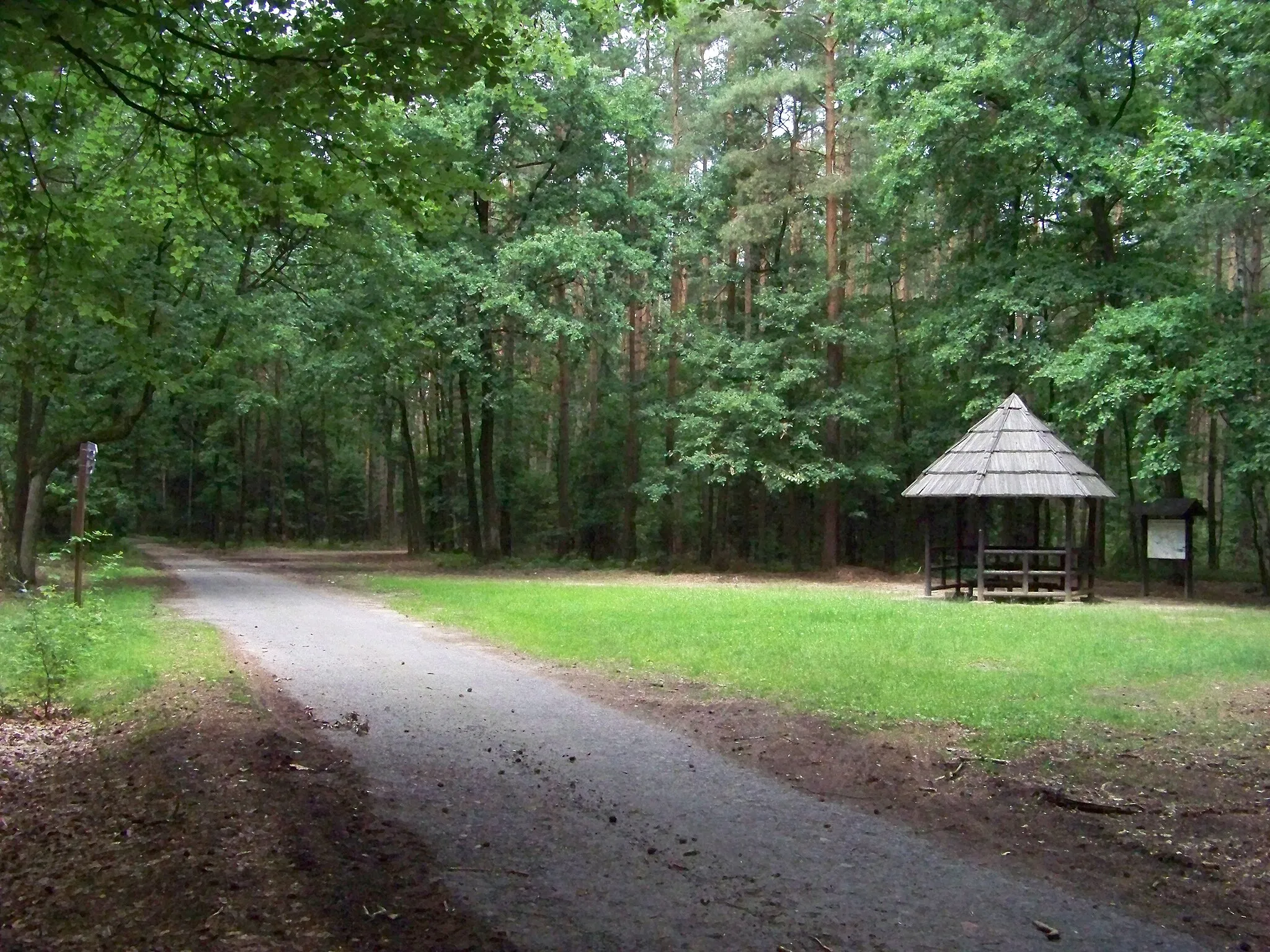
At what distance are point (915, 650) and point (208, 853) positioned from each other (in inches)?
361

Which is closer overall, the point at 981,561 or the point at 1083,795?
the point at 1083,795

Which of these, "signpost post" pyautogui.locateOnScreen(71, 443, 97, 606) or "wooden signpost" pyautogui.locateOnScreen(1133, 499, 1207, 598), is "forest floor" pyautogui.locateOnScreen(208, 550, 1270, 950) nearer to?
"signpost post" pyautogui.locateOnScreen(71, 443, 97, 606)

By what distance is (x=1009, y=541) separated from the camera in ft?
113

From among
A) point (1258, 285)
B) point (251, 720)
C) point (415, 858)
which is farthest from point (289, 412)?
point (415, 858)

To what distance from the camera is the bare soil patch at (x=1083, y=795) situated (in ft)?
15.9

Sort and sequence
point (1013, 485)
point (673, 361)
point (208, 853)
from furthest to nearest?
point (673, 361)
point (1013, 485)
point (208, 853)

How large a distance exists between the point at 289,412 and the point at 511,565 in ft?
82.4

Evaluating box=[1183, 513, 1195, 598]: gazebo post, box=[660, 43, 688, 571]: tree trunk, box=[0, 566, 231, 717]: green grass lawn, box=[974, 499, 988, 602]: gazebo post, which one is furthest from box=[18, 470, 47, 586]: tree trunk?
box=[1183, 513, 1195, 598]: gazebo post

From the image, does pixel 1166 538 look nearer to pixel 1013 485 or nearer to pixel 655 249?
pixel 1013 485

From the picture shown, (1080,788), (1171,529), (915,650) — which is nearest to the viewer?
(1080,788)

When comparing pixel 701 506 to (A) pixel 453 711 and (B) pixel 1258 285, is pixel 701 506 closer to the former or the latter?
(B) pixel 1258 285

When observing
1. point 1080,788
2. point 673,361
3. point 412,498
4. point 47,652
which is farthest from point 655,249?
point 1080,788

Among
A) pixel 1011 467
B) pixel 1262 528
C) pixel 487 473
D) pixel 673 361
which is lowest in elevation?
pixel 1262 528

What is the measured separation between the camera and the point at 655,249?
28750mm
